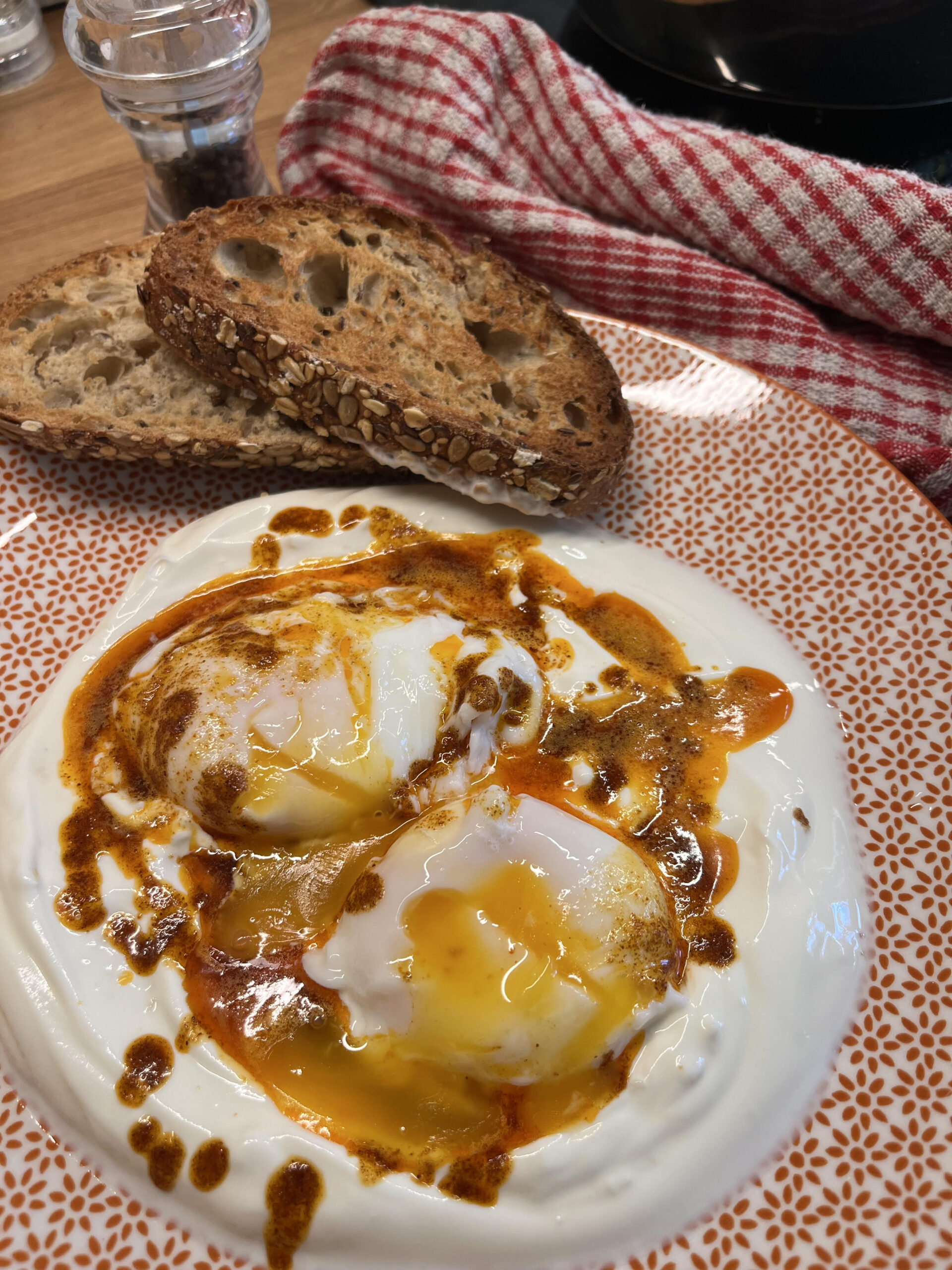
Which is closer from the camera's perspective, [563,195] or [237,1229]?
[237,1229]

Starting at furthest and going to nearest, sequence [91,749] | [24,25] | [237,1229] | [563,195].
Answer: [24,25], [563,195], [91,749], [237,1229]

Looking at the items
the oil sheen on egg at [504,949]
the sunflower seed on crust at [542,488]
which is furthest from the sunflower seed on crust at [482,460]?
the oil sheen on egg at [504,949]

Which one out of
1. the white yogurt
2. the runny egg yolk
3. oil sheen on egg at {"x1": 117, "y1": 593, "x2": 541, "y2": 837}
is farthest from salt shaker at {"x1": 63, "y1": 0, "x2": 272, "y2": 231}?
the runny egg yolk

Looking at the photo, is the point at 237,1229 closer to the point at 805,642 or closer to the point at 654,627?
the point at 654,627

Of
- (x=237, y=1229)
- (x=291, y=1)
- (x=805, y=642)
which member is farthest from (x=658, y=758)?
(x=291, y=1)

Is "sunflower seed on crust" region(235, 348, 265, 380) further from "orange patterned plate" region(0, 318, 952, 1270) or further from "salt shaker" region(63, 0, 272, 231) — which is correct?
"salt shaker" region(63, 0, 272, 231)

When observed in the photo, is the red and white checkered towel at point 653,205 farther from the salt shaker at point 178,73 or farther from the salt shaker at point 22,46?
the salt shaker at point 22,46
